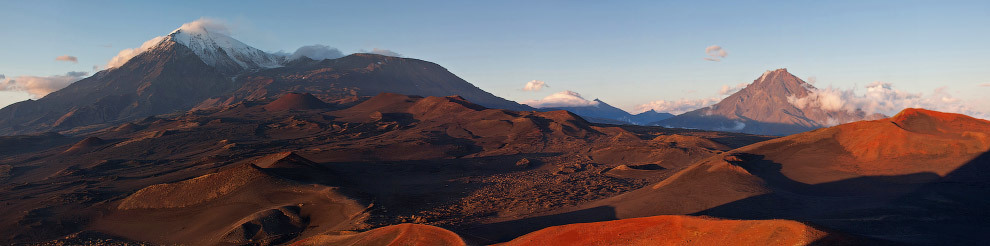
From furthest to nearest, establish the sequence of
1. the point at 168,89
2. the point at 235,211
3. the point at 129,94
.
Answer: the point at 168,89 → the point at 129,94 → the point at 235,211

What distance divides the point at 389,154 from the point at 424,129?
21886mm

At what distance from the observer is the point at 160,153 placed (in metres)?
59.1

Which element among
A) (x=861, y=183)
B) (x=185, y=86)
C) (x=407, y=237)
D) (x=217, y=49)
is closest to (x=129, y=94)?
(x=185, y=86)

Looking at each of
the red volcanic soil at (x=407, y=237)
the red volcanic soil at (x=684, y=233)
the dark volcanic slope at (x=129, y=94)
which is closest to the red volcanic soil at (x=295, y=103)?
the dark volcanic slope at (x=129, y=94)

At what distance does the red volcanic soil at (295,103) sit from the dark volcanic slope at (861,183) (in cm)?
8123

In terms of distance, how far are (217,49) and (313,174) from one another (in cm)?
17840

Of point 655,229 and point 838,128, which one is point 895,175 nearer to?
point 838,128

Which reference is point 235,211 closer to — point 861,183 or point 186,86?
point 861,183

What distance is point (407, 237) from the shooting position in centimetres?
1720

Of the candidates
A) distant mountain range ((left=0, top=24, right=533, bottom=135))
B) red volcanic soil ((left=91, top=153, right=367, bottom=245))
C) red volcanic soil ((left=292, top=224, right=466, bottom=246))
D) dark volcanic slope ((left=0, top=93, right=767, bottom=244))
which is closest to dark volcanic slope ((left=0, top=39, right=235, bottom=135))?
distant mountain range ((left=0, top=24, right=533, bottom=135))

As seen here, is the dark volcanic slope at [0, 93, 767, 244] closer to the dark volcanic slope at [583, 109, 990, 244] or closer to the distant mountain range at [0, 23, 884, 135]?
the dark volcanic slope at [583, 109, 990, 244]

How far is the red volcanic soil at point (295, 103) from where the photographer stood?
94.8m

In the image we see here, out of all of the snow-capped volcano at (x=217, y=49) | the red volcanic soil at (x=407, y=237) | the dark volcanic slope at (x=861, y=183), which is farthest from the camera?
the snow-capped volcano at (x=217, y=49)

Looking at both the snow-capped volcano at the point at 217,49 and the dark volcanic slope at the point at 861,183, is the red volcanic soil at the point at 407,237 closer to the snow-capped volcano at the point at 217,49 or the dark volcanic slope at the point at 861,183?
the dark volcanic slope at the point at 861,183
